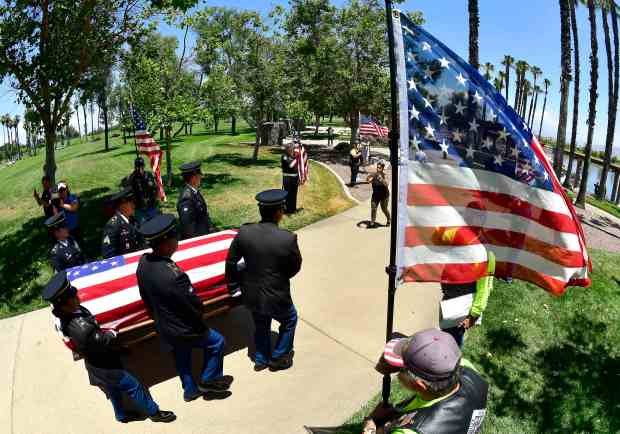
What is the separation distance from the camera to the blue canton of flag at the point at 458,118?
3.30 metres

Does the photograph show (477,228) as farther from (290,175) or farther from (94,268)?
(290,175)

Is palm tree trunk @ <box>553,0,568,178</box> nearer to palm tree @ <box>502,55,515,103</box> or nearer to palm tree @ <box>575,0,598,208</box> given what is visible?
palm tree @ <box>575,0,598,208</box>

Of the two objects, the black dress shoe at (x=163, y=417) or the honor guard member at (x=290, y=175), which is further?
the honor guard member at (x=290, y=175)

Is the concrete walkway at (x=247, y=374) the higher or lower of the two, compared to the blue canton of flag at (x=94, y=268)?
lower

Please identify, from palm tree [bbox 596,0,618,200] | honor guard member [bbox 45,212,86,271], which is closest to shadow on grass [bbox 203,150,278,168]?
honor guard member [bbox 45,212,86,271]

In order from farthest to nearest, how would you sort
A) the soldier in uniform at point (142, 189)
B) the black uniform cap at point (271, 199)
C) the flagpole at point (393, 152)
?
1. the soldier in uniform at point (142, 189)
2. the black uniform cap at point (271, 199)
3. the flagpole at point (393, 152)

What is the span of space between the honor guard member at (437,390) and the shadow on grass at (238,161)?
17.2m

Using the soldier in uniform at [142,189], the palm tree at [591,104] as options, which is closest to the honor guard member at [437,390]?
the soldier in uniform at [142,189]

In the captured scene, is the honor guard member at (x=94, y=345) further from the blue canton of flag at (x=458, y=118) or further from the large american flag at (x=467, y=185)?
the blue canton of flag at (x=458, y=118)

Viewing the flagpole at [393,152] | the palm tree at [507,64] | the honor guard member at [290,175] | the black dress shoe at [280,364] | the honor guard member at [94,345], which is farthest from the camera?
the palm tree at [507,64]

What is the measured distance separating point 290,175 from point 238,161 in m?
10.3

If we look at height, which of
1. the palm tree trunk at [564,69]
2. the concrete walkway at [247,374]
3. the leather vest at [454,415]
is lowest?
the concrete walkway at [247,374]

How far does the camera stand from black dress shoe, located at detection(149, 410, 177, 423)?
4.16 m

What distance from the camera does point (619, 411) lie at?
4.70 metres
